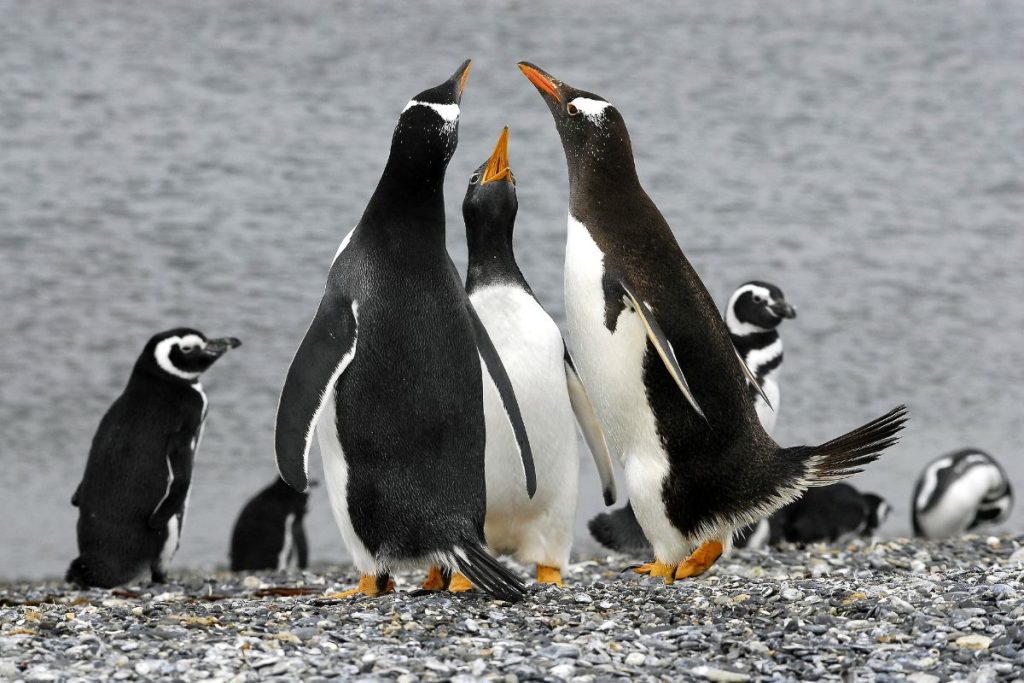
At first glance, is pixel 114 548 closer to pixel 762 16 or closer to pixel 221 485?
pixel 221 485

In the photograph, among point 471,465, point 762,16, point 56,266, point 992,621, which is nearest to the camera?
point 992,621

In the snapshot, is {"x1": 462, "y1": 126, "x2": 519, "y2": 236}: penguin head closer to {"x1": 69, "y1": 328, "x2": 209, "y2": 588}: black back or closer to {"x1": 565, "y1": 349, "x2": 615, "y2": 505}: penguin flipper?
{"x1": 565, "y1": 349, "x2": 615, "y2": 505}: penguin flipper

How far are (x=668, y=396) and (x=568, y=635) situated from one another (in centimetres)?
126

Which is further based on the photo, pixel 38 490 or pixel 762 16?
pixel 762 16

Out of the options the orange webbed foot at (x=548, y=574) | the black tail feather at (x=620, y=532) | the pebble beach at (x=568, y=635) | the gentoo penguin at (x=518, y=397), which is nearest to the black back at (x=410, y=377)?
the pebble beach at (x=568, y=635)

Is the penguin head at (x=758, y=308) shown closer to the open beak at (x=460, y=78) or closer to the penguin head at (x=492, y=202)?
the penguin head at (x=492, y=202)

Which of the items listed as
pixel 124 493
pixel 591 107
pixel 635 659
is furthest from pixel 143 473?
pixel 635 659

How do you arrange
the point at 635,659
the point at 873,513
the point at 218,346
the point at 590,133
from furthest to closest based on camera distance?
the point at 873,513 → the point at 218,346 → the point at 590,133 → the point at 635,659

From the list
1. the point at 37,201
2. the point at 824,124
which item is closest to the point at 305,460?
the point at 37,201

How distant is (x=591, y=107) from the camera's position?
543 cm

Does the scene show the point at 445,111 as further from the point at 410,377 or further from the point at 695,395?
the point at 695,395

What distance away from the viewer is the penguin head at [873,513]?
8414 millimetres

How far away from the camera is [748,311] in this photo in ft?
23.7

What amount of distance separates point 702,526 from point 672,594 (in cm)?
45
